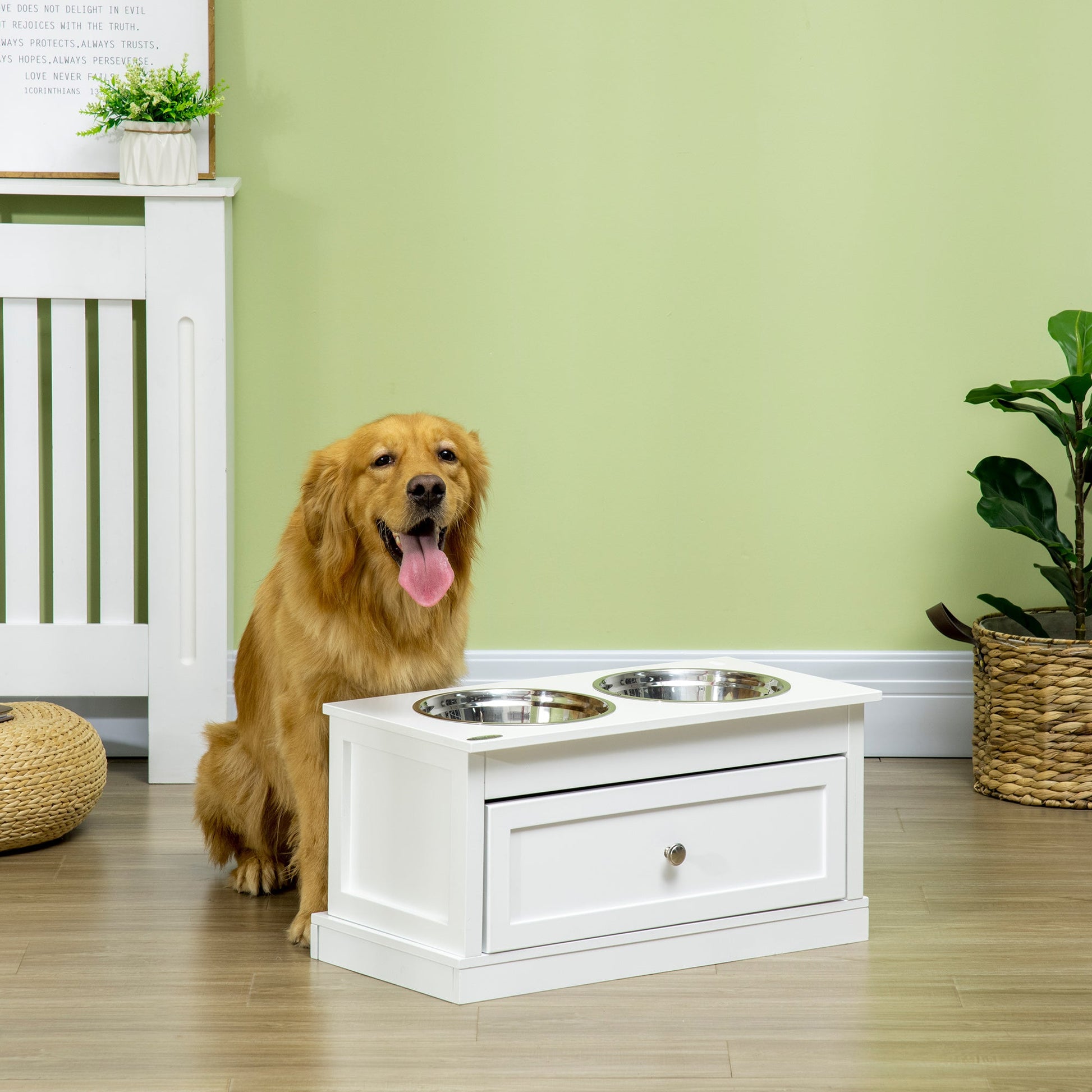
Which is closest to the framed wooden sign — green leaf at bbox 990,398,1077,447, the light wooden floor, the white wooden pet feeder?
the light wooden floor

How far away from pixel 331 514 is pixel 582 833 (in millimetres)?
616

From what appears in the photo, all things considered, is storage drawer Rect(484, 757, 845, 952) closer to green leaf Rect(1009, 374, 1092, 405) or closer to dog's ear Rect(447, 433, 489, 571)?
dog's ear Rect(447, 433, 489, 571)

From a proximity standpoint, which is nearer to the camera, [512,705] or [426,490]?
[426,490]

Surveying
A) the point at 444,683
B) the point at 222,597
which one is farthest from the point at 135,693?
the point at 444,683

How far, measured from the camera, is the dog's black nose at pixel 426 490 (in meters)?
2.25

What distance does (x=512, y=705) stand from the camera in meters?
2.41

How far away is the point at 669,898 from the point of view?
2.23 meters

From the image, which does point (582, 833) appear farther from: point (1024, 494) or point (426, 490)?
point (1024, 494)

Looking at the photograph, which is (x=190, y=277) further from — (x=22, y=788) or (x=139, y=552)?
(x=22, y=788)

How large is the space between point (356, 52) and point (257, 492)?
101 cm

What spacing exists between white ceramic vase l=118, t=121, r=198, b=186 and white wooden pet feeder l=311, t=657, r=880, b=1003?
4.87 ft

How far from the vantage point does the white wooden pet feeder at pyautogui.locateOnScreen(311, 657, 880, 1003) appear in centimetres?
210

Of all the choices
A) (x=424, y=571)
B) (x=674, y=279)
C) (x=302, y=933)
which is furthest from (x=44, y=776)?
(x=674, y=279)

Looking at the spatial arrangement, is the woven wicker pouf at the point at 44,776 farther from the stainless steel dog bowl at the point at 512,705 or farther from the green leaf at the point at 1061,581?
the green leaf at the point at 1061,581
